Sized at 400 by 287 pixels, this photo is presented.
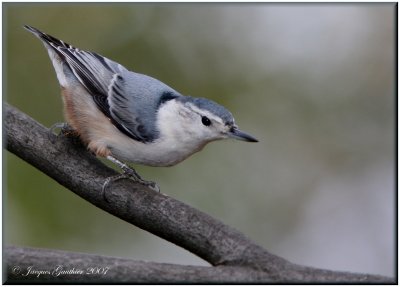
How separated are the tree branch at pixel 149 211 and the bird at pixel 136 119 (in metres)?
0.10

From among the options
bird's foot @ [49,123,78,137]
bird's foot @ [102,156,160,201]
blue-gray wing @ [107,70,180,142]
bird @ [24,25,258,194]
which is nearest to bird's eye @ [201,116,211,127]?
bird @ [24,25,258,194]

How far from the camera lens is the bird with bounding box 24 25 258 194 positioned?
283 cm

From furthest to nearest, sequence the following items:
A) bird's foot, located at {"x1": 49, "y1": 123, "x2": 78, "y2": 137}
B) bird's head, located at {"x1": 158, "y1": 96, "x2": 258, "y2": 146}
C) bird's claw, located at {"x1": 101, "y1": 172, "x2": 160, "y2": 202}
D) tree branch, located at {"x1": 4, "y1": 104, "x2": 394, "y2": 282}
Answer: bird's foot, located at {"x1": 49, "y1": 123, "x2": 78, "y2": 137} < bird's head, located at {"x1": 158, "y1": 96, "x2": 258, "y2": 146} < bird's claw, located at {"x1": 101, "y1": 172, "x2": 160, "y2": 202} < tree branch, located at {"x1": 4, "y1": 104, "x2": 394, "y2": 282}

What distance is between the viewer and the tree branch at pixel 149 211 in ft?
7.64

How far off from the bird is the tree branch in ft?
0.32

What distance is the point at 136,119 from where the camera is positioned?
114 inches

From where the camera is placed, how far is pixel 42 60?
3781mm

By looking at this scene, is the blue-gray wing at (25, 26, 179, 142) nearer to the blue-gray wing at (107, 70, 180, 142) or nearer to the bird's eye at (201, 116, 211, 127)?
the blue-gray wing at (107, 70, 180, 142)

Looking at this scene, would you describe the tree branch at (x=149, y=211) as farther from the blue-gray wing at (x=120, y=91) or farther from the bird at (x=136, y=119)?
the blue-gray wing at (x=120, y=91)

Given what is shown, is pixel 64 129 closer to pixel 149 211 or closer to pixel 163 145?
pixel 163 145

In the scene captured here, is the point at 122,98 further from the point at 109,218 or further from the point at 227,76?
the point at 227,76

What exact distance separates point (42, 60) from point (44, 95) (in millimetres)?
266

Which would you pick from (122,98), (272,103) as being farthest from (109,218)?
(272,103)

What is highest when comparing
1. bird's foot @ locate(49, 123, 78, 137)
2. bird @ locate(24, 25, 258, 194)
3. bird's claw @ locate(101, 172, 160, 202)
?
bird @ locate(24, 25, 258, 194)
